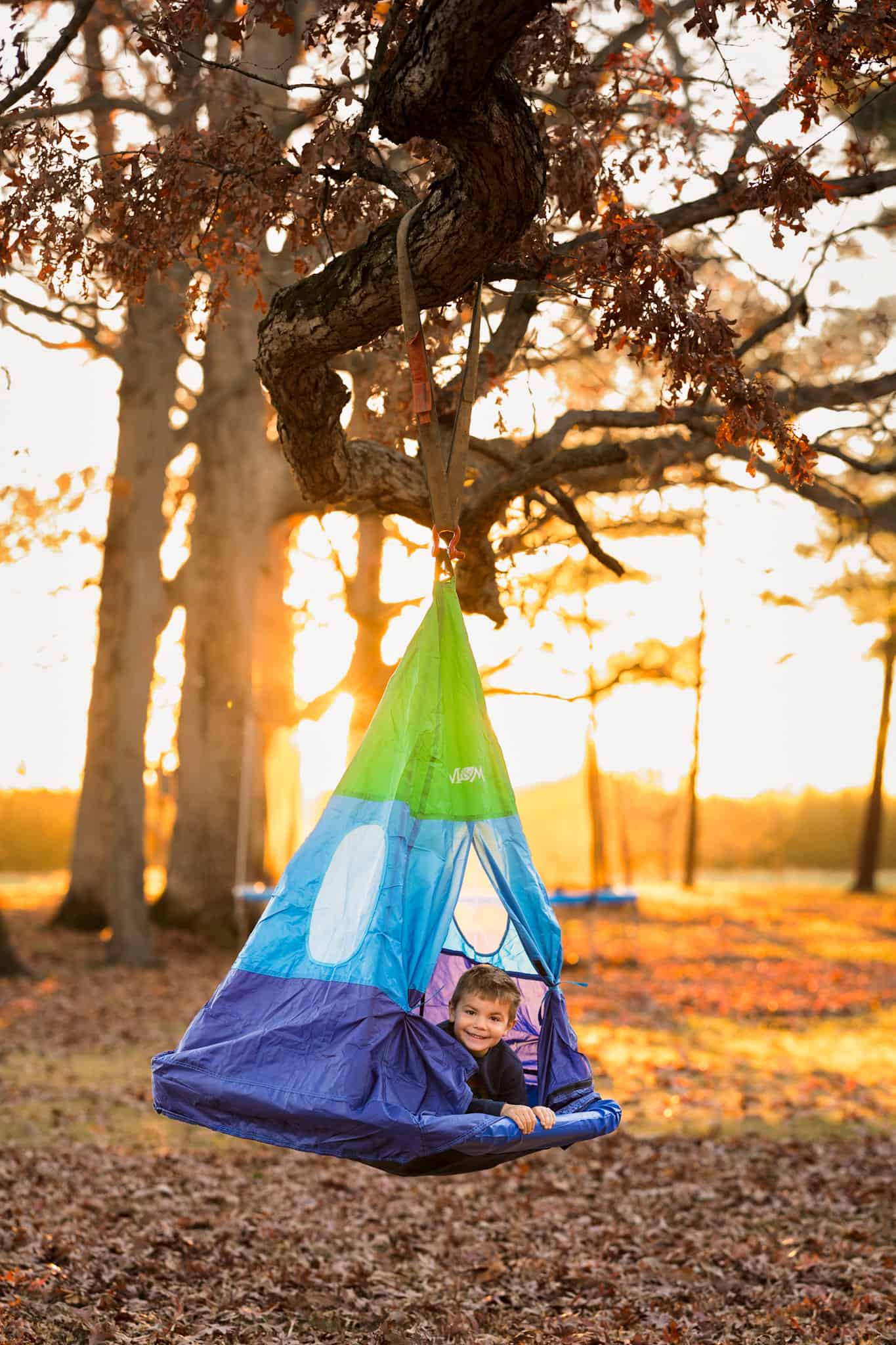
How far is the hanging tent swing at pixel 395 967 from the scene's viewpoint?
11.4 ft

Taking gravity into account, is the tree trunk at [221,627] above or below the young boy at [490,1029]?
above

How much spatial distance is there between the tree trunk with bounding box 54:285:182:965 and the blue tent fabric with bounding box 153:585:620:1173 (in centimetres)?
797

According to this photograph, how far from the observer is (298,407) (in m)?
4.50

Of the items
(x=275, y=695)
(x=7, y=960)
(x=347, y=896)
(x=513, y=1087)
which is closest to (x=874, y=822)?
(x=275, y=695)

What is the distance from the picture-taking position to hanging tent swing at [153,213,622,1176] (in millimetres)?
3484

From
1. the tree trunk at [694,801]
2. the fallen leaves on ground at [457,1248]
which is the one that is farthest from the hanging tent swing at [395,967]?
the tree trunk at [694,801]

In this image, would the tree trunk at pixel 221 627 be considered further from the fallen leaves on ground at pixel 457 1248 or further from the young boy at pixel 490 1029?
the young boy at pixel 490 1029

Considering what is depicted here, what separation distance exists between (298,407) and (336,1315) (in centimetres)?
337

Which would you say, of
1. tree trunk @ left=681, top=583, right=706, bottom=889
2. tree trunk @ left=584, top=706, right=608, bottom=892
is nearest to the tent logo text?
tree trunk @ left=584, top=706, right=608, bottom=892

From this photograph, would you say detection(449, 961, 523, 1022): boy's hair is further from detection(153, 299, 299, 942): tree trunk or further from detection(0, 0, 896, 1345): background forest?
detection(153, 299, 299, 942): tree trunk

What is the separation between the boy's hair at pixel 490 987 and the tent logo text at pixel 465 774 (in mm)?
612

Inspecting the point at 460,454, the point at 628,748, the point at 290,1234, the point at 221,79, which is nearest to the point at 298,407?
the point at 460,454

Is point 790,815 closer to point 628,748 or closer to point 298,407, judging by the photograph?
point 628,748

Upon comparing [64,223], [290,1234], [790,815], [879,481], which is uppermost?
[879,481]
